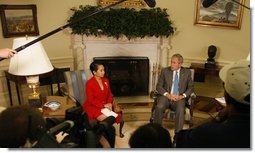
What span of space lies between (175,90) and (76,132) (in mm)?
2243

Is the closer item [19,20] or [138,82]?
[19,20]

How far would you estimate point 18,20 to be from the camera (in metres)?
3.46

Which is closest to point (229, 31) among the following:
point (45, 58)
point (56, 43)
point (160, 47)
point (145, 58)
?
point (160, 47)

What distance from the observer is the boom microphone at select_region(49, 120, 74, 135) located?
0.78 metres

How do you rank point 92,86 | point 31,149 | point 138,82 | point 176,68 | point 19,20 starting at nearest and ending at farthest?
point 31,149 → point 92,86 → point 176,68 → point 19,20 → point 138,82

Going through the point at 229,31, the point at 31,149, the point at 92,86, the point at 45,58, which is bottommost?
the point at 92,86

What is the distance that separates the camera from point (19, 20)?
11.4 ft

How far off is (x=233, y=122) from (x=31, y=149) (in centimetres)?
68

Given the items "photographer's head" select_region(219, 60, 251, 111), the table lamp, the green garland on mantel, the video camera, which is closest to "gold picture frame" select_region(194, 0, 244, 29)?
the green garland on mantel

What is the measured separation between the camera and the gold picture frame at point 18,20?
3348 millimetres

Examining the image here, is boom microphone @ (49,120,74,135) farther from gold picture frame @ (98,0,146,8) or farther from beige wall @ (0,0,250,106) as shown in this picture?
gold picture frame @ (98,0,146,8)

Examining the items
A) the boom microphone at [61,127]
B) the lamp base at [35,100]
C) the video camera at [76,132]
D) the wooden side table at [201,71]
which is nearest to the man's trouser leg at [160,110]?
the wooden side table at [201,71]

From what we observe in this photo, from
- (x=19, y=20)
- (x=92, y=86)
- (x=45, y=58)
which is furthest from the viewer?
(x=19, y=20)

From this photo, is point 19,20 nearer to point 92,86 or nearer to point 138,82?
point 92,86
